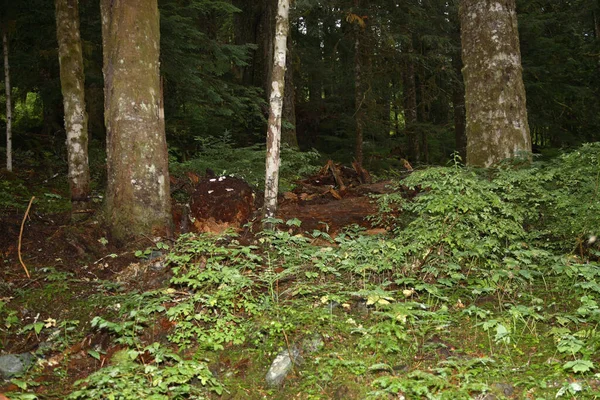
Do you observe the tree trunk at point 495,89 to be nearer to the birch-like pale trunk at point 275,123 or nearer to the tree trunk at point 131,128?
the birch-like pale trunk at point 275,123

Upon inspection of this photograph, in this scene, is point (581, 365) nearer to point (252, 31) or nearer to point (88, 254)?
point (88, 254)

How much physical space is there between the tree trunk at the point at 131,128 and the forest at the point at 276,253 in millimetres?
26

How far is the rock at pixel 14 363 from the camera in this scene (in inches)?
146

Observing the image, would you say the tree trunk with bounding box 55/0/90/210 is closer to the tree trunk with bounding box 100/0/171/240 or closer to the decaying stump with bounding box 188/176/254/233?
the tree trunk with bounding box 100/0/171/240

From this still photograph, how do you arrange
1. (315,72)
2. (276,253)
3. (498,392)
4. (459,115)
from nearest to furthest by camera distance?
(498,392) → (276,253) → (459,115) → (315,72)

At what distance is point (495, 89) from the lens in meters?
6.35

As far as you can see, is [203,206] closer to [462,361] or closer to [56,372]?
[56,372]

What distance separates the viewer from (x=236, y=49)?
36.0ft

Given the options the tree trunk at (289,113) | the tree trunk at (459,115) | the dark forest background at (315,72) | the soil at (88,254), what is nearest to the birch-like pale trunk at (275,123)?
the soil at (88,254)

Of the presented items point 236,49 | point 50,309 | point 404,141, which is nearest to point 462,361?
point 50,309

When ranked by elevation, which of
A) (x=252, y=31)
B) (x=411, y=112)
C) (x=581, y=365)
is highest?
(x=252, y=31)

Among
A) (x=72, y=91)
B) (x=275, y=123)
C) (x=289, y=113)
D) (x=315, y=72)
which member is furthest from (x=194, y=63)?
(x=315, y=72)

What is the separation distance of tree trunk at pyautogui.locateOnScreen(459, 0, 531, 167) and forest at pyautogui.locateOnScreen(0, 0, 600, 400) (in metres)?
0.03

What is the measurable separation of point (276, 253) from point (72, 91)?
14.5ft
